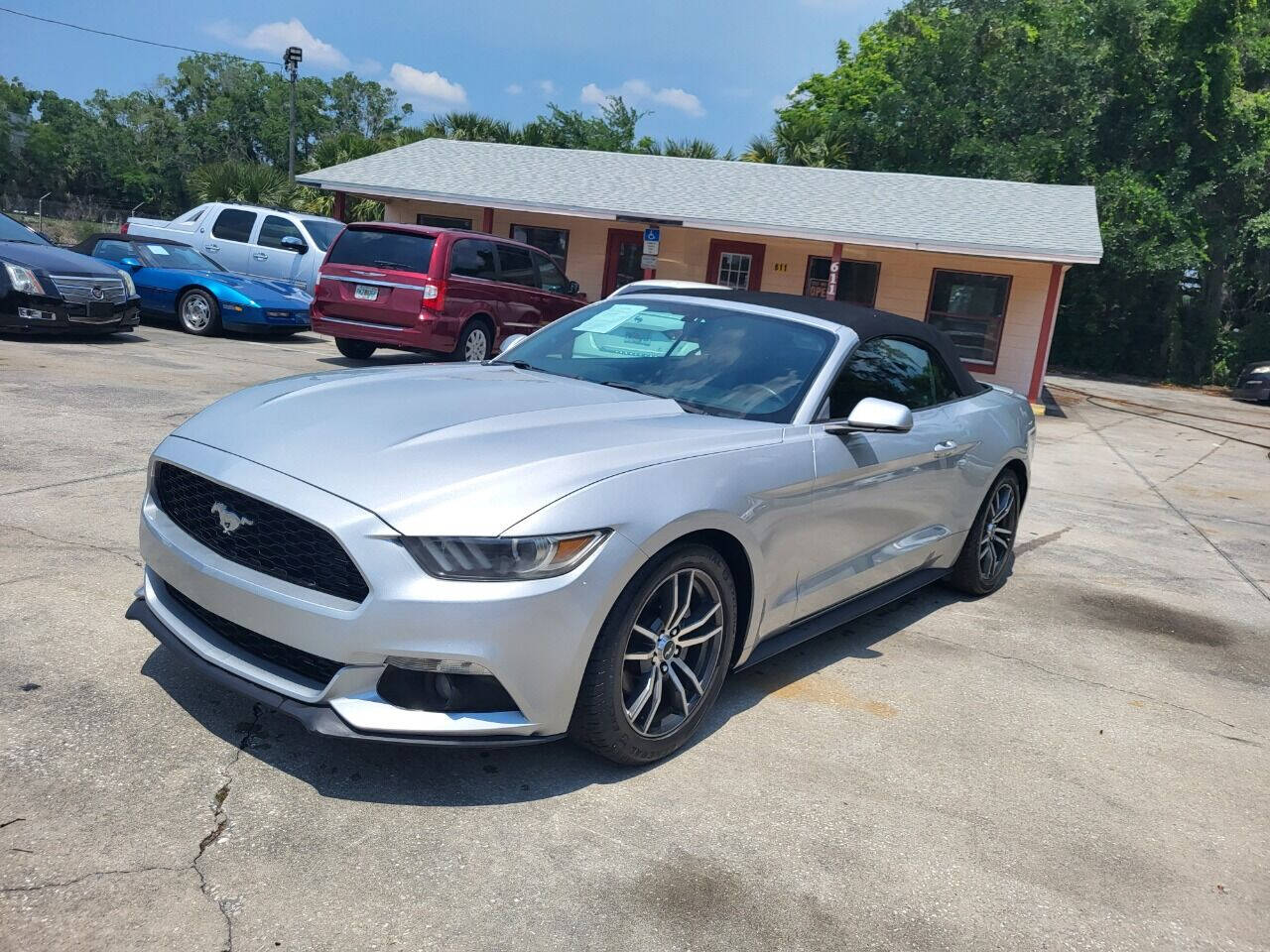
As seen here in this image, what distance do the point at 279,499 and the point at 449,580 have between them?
A: 0.58 metres

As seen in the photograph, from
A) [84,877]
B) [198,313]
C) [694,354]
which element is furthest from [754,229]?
[84,877]

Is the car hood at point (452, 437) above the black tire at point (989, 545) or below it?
above

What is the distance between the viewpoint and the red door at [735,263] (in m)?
22.7

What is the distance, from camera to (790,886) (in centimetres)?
295

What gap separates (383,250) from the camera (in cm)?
1241

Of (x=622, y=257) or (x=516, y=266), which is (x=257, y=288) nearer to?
(x=516, y=266)

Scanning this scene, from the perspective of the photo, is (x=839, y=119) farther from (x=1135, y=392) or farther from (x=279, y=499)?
(x=279, y=499)

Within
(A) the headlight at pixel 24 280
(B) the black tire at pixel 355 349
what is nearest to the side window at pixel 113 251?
(A) the headlight at pixel 24 280

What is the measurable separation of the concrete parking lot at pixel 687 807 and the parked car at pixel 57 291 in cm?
691

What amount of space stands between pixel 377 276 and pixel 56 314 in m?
3.45

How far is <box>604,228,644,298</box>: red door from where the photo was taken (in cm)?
2336

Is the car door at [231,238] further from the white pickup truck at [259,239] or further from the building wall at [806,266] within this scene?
the building wall at [806,266]

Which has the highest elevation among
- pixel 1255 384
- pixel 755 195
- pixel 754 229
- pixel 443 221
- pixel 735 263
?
pixel 755 195

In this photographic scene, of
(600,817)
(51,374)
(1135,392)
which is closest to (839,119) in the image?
(1135,392)
